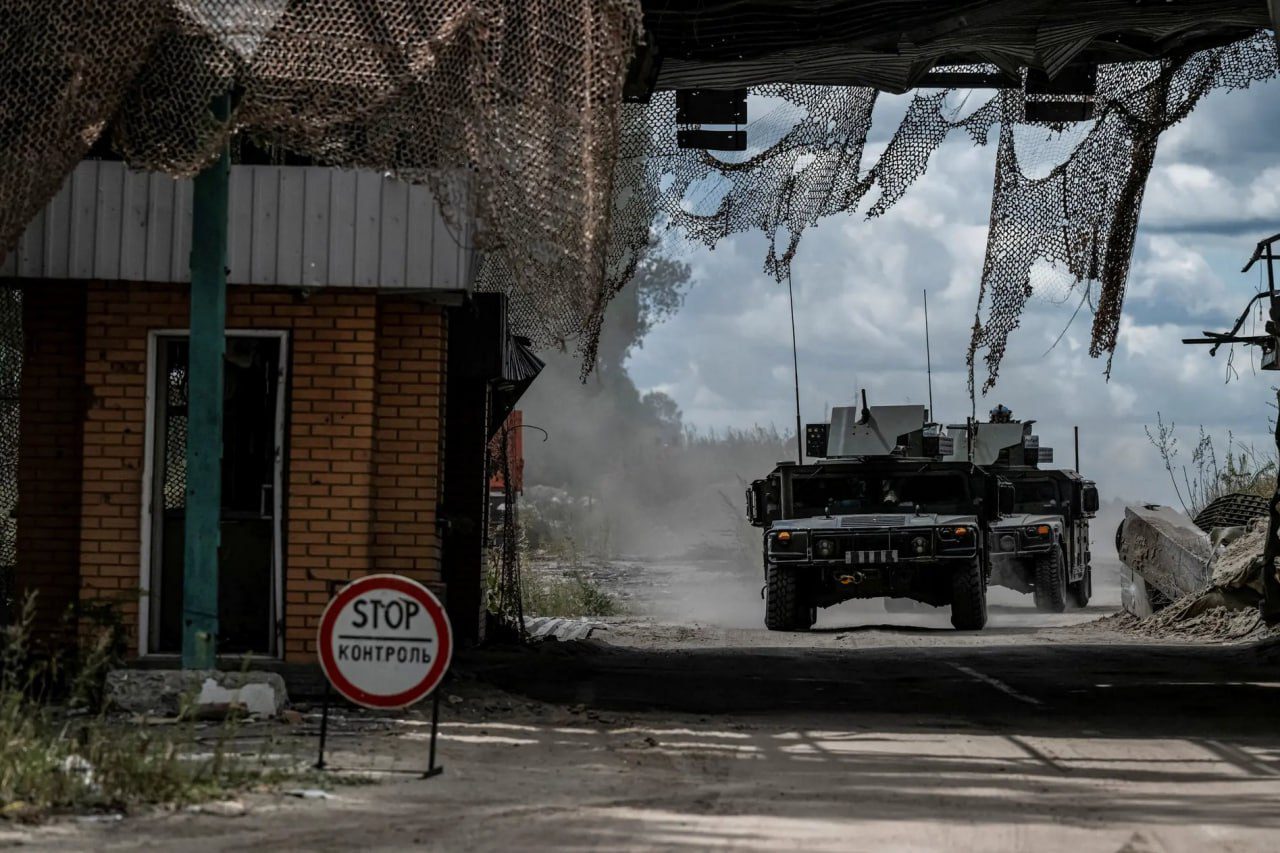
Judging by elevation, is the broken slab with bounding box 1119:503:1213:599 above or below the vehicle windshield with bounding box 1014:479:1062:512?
below

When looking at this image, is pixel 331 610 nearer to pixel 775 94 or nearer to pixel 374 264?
pixel 374 264

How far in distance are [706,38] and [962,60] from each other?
71.9 inches

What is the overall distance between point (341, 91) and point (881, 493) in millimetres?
13258

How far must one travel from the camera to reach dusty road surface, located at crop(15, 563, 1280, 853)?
19.7 feet

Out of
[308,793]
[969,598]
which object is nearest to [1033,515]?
[969,598]

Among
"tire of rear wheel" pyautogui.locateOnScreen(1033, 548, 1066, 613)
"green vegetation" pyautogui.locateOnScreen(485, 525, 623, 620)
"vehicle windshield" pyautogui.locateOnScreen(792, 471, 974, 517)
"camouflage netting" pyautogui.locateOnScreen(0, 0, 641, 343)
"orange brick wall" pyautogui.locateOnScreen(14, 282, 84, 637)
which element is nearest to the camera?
"camouflage netting" pyautogui.locateOnScreen(0, 0, 641, 343)

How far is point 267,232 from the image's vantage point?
33.2ft

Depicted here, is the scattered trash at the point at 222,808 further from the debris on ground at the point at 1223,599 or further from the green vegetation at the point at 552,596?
the debris on ground at the point at 1223,599

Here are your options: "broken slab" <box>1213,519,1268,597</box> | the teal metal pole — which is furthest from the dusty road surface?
"broken slab" <box>1213,519,1268,597</box>

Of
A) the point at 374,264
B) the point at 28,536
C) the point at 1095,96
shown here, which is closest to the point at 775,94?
the point at 1095,96

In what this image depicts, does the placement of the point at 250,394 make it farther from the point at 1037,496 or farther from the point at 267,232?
the point at 1037,496

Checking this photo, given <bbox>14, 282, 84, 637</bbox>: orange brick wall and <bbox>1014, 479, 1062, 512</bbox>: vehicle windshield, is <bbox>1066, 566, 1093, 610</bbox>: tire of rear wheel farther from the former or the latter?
<bbox>14, 282, 84, 637</bbox>: orange brick wall

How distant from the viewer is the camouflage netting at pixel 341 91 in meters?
7.83

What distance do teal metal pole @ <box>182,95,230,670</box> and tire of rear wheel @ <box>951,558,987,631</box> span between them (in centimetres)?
1176
